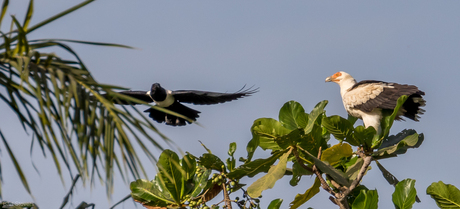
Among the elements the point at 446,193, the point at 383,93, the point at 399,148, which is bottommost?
the point at 446,193

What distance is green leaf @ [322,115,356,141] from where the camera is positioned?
3.84m

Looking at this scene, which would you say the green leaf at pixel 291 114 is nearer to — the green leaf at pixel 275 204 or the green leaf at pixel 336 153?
the green leaf at pixel 336 153

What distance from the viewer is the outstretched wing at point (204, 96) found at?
6316 mm

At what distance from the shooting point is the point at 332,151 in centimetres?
394

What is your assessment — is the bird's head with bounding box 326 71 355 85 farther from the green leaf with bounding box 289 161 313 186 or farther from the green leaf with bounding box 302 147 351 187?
the green leaf with bounding box 302 147 351 187

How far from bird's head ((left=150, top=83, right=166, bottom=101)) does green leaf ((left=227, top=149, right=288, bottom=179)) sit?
276 centimetres

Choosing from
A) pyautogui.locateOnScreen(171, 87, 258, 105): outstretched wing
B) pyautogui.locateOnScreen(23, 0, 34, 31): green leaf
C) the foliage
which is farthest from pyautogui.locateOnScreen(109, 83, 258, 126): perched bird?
pyautogui.locateOnScreen(23, 0, 34, 31): green leaf

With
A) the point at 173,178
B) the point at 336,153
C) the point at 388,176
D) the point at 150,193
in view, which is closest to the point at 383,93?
the point at 388,176

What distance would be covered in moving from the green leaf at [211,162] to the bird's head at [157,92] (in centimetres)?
252

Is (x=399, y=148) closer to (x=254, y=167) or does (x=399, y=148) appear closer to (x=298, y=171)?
(x=298, y=171)

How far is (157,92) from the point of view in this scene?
650 centimetres

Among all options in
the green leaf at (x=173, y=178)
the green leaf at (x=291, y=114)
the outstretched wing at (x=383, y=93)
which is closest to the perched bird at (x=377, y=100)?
the outstretched wing at (x=383, y=93)

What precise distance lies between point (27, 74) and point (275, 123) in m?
2.61

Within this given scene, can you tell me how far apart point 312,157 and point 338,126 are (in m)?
0.38
